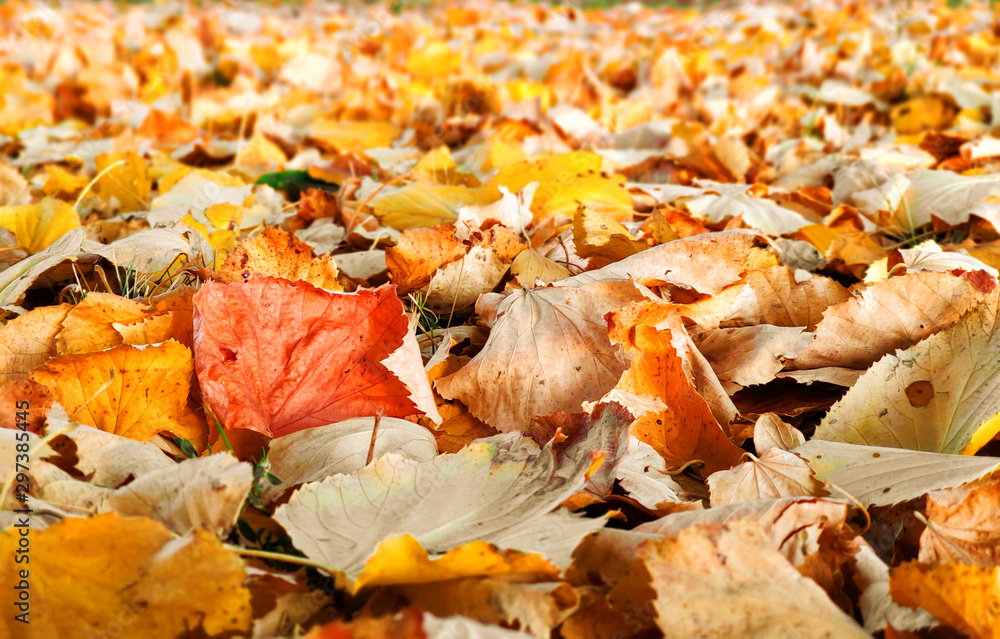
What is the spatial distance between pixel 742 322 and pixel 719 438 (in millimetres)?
249

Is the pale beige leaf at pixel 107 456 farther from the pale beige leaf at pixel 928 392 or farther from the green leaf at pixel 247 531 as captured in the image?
the pale beige leaf at pixel 928 392

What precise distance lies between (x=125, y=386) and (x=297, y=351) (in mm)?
183

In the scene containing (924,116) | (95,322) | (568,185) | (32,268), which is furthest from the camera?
(924,116)

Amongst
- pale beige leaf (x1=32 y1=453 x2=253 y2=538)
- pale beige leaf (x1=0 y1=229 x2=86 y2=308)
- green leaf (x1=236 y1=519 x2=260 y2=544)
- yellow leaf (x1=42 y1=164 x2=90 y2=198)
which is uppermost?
pale beige leaf (x1=0 y1=229 x2=86 y2=308)

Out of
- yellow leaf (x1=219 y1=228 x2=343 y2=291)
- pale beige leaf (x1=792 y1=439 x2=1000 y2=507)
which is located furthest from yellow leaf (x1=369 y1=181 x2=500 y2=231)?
pale beige leaf (x1=792 y1=439 x2=1000 y2=507)

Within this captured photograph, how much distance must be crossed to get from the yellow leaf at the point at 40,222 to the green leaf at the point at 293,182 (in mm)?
515

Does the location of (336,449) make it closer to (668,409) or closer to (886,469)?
(668,409)

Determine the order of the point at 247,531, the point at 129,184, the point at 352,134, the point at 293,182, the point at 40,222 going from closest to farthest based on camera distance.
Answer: the point at 247,531
the point at 40,222
the point at 129,184
the point at 293,182
the point at 352,134

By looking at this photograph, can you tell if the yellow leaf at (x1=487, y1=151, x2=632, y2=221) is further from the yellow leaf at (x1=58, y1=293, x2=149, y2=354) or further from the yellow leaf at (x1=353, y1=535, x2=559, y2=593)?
the yellow leaf at (x1=353, y1=535, x2=559, y2=593)

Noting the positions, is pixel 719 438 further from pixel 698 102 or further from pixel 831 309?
pixel 698 102

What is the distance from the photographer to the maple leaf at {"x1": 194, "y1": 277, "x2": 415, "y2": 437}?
2.72ft

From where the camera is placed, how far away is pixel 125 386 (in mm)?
829

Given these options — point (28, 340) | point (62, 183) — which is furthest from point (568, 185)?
point (62, 183)

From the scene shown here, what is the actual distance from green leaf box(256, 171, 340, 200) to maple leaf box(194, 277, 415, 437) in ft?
2.95
